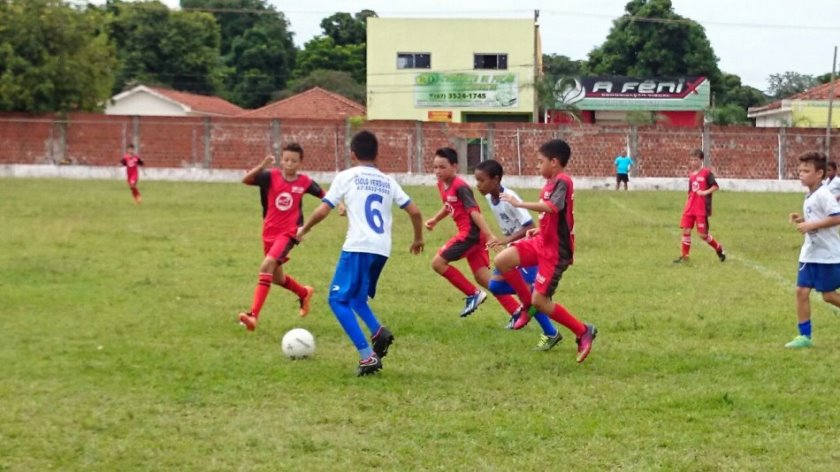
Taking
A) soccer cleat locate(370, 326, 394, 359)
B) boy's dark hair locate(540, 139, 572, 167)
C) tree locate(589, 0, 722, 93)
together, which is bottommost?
soccer cleat locate(370, 326, 394, 359)

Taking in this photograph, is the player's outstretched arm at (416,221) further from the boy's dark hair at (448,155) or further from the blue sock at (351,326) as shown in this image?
the boy's dark hair at (448,155)

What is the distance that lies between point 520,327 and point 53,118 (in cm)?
3747

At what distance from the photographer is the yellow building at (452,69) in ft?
182

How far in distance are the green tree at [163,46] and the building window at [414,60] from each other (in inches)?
762

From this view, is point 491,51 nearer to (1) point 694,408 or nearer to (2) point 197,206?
(2) point 197,206

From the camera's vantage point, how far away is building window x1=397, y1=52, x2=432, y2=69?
56312 mm

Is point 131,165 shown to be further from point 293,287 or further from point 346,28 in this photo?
point 346,28

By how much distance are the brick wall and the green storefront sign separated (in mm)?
12858

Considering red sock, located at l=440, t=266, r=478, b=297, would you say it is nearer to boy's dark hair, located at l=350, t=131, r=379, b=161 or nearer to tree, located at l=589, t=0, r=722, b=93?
boy's dark hair, located at l=350, t=131, r=379, b=161

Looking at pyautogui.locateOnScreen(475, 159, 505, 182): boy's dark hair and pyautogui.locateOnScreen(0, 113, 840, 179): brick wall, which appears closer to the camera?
pyautogui.locateOnScreen(475, 159, 505, 182): boy's dark hair

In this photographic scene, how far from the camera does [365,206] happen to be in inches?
317

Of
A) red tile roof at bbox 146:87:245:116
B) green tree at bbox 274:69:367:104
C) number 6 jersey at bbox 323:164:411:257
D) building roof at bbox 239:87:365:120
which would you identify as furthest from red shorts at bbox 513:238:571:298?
green tree at bbox 274:69:367:104

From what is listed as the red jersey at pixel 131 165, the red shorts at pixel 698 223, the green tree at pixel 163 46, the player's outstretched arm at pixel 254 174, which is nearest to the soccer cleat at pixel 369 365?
the player's outstretched arm at pixel 254 174

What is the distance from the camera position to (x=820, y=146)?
134 ft
